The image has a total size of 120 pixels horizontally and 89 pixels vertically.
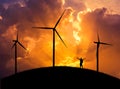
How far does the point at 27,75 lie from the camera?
443ft

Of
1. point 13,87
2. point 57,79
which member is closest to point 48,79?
point 57,79

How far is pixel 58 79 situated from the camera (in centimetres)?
13125

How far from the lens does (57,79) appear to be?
131 m

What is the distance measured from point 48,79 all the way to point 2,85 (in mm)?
15993

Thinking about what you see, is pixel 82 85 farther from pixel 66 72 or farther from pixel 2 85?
pixel 2 85

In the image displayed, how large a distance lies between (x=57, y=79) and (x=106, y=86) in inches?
558

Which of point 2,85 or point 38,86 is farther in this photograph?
point 2,85

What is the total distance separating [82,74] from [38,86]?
13.2m

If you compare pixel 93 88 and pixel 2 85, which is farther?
pixel 2 85

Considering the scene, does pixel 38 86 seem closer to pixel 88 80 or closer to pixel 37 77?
pixel 37 77

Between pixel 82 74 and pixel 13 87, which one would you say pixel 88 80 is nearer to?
pixel 82 74

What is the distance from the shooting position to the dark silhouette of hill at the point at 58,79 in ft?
429

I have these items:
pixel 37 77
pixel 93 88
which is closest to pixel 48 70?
pixel 37 77

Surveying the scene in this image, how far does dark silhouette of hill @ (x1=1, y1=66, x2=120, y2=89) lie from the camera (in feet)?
429
